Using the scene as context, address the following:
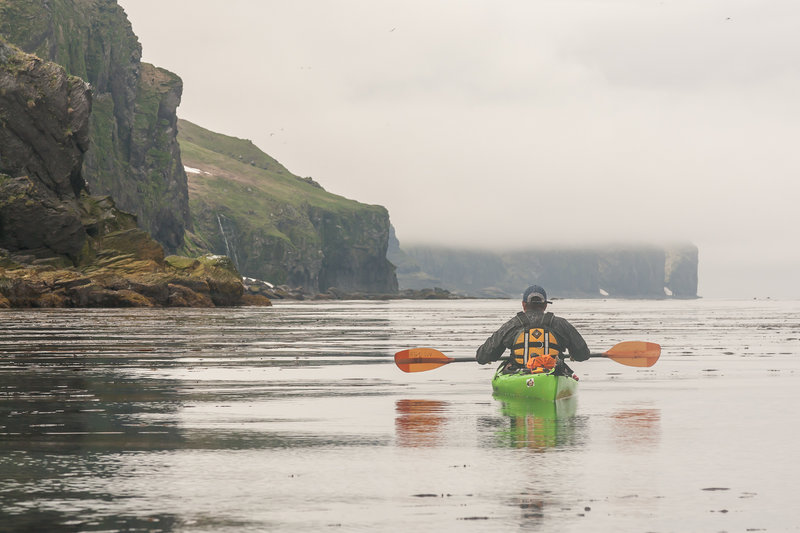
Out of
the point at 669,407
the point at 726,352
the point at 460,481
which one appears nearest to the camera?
the point at 460,481

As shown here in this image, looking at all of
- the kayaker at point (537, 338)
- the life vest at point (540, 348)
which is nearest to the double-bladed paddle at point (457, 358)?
the kayaker at point (537, 338)

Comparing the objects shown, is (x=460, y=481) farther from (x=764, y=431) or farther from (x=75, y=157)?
(x=75, y=157)

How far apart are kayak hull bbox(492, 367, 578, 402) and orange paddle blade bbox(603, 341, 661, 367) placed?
4.01 m

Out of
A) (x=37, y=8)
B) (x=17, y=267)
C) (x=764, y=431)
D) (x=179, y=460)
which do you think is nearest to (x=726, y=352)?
(x=764, y=431)

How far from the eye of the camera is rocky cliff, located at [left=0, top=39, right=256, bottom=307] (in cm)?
10975

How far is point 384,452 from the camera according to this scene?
1295cm

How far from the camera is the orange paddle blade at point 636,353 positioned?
2428 cm

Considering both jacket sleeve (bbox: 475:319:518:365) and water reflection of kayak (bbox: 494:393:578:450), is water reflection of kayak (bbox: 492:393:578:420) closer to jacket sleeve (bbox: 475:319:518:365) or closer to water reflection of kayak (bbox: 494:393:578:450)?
water reflection of kayak (bbox: 494:393:578:450)

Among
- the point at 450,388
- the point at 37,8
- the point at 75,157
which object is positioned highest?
the point at 37,8

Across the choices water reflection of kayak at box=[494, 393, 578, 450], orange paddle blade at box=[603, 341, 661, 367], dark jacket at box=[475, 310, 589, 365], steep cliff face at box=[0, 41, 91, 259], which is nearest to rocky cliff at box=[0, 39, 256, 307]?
steep cliff face at box=[0, 41, 91, 259]

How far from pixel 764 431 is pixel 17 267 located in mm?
103150

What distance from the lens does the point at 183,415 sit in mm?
16766

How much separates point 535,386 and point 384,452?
22.9 feet

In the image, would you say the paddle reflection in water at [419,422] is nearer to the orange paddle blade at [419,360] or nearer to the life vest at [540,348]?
the life vest at [540,348]
